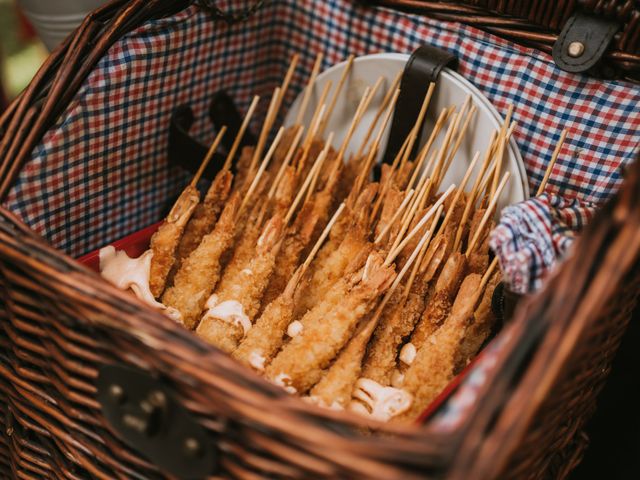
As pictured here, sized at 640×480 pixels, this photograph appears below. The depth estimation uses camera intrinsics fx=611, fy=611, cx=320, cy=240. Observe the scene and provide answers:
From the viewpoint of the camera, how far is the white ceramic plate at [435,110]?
4.49 ft

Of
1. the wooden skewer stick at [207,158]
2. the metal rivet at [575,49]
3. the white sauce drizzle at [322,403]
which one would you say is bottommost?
the white sauce drizzle at [322,403]

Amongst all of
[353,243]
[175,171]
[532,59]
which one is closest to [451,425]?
[353,243]

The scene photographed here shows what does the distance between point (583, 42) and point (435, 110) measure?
0.37 meters

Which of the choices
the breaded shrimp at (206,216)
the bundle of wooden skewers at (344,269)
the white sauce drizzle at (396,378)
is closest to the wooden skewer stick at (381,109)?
the bundle of wooden skewers at (344,269)

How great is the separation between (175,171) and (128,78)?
325mm

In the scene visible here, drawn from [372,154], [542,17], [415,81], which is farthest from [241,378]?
[542,17]

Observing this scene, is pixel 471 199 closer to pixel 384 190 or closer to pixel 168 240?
pixel 384 190

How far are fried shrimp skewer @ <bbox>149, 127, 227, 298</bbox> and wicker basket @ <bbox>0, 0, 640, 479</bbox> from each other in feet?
1.06

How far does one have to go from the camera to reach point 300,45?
171 centimetres

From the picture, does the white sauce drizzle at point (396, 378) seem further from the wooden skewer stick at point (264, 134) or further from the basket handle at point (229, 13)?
the basket handle at point (229, 13)

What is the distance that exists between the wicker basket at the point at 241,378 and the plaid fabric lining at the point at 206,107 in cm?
18

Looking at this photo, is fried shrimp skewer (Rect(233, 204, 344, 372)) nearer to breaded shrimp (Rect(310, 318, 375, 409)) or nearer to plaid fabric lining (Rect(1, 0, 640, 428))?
breaded shrimp (Rect(310, 318, 375, 409))

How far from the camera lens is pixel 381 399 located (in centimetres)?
109

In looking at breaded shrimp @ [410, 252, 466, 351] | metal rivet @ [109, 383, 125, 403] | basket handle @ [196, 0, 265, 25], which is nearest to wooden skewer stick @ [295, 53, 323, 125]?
basket handle @ [196, 0, 265, 25]
